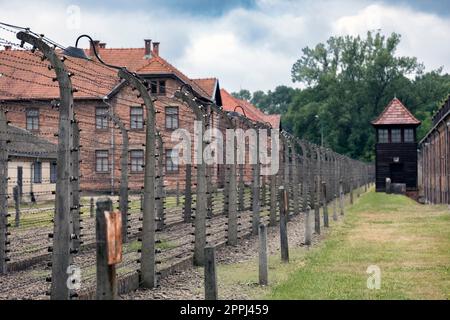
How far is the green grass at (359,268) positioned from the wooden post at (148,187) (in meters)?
1.08

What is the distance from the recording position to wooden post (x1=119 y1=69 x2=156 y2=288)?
907cm

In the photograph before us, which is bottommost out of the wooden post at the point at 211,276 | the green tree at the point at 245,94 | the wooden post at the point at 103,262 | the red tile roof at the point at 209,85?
the wooden post at the point at 211,276

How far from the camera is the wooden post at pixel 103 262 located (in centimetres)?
529

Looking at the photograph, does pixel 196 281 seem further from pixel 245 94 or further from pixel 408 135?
pixel 245 94

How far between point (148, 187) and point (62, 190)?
2297 mm

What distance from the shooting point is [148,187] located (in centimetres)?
919

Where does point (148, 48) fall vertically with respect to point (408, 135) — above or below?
above

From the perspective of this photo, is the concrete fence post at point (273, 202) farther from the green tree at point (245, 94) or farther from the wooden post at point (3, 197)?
the green tree at point (245, 94)

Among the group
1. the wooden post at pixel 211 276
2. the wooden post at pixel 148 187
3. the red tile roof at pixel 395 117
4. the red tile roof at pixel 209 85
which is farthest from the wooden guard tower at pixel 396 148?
the wooden post at pixel 211 276

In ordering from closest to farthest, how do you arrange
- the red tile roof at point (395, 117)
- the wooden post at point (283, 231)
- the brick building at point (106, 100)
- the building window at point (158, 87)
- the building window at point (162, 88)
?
the building window at point (158, 87) → the building window at point (162, 88) → the wooden post at point (283, 231) → the brick building at point (106, 100) → the red tile roof at point (395, 117)

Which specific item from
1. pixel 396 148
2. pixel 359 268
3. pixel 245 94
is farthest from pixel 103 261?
pixel 245 94

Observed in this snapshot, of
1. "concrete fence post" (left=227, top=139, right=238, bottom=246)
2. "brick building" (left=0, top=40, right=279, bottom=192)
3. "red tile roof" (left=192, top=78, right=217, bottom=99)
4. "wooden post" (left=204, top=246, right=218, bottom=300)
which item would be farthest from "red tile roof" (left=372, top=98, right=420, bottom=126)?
"wooden post" (left=204, top=246, right=218, bottom=300)
